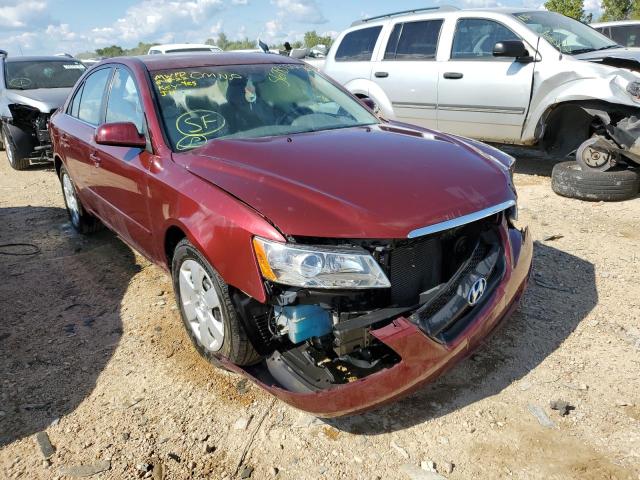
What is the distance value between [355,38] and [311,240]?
6389mm

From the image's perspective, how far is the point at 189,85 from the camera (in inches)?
136

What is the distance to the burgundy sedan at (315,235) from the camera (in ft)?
7.42

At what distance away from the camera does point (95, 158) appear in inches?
160

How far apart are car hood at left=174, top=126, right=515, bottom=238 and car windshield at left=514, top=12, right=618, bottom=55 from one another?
3.71 m

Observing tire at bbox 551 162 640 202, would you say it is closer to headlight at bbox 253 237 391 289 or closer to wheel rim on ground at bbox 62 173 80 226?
headlight at bbox 253 237 391 289

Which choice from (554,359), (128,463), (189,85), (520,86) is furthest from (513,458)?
(520,86)

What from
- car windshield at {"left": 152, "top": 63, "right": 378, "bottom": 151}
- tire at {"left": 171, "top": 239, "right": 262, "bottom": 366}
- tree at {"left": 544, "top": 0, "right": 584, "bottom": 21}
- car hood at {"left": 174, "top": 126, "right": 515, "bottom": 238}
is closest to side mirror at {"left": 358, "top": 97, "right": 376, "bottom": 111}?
car windshield at {"left": 152, "top": 63, "right": 378, "bottom": 151}

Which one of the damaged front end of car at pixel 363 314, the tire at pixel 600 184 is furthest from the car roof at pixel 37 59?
the damaged front end of car at pixel 363 314

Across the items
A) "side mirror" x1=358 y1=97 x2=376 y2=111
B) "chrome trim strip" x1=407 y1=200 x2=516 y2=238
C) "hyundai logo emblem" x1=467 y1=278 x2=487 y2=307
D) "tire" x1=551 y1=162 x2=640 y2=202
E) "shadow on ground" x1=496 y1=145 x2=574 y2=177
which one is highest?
"side mirror" x1=358 y1=97 x2=376 y2=111

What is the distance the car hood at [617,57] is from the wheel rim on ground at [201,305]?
479 cm

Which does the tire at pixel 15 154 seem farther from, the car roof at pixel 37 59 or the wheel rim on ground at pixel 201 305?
the wheel rim on ground at pixel 201 305

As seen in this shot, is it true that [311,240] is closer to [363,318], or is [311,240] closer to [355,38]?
[363,318]

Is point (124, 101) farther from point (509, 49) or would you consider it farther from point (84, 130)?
point (509, 49)

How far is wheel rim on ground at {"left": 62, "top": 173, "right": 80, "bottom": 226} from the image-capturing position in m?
5.29
